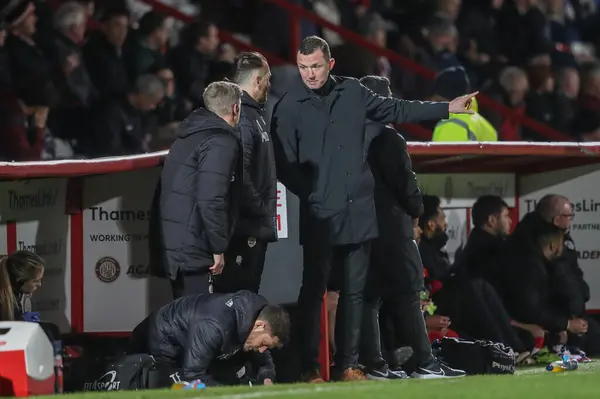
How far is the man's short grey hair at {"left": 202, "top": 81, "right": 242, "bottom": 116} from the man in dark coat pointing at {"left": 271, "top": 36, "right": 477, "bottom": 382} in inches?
20.8

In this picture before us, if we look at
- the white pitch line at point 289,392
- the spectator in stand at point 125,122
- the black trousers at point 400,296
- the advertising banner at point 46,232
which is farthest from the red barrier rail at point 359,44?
the white pitch line at point 289,392

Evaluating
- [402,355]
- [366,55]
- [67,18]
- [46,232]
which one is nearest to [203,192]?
[46,232]

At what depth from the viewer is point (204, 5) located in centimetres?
1553

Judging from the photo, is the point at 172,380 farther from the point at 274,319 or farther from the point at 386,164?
the point at 386,164

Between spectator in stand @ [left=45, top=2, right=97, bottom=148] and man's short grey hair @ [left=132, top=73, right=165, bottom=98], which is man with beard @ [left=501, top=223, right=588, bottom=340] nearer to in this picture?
man's short grey hair @ [left=132, top=73, right=165, bottom=98]

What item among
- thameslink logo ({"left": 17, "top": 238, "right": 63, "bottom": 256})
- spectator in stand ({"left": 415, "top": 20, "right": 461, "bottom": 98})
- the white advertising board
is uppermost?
spectator in stand ({"left": 415, "top": 20, "right": 461, "bottom": 98})

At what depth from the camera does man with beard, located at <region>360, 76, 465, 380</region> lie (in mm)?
9391

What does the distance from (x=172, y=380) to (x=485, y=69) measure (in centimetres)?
948

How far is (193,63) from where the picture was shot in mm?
14008

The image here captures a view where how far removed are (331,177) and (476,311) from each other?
2.14m

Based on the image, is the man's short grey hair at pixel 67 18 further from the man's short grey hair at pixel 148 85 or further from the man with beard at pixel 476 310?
the man with beard at pixel 476 310

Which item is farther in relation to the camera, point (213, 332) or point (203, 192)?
point (203, 192)

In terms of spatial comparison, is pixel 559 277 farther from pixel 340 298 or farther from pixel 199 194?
pixel 199 194

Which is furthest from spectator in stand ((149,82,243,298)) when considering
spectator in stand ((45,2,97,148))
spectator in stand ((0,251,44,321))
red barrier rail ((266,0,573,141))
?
red barrier rail ((266,0,573,141))
